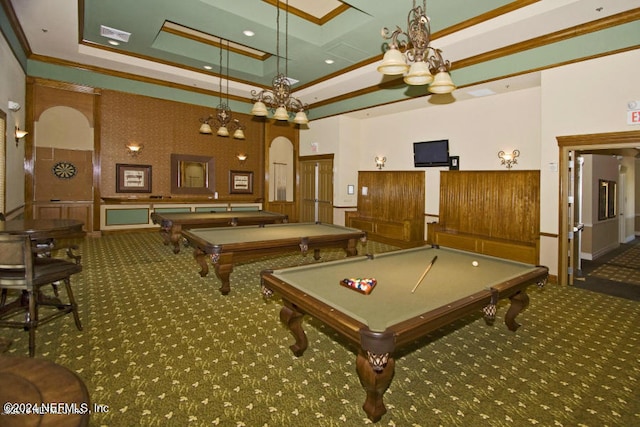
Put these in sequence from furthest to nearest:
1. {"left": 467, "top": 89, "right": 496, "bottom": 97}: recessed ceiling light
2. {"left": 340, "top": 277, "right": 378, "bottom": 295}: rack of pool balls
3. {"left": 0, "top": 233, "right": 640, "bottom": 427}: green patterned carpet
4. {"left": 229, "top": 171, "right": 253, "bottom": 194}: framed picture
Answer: {"left": 229, "top": 171, "right": 253, "bottom": 194}: framed picture
{"left": 467, "top": 89, "right": 496, "bottom": 97}: recessed ceiling light
{"left": 340, "top": 277, "right": 378, "bottom": 295}: rack of pool balls
{"left": 0, "top": 233, "right": 640, "bottom": 427}: green patterned carpet

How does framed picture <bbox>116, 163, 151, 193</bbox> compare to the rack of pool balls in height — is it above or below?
above

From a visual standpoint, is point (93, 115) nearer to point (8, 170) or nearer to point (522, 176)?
point (8, 170)

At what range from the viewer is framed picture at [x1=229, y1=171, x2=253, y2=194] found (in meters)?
10.1

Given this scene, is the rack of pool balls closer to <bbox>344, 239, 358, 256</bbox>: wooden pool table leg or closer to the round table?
the round table

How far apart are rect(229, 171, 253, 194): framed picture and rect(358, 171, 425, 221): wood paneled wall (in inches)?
136

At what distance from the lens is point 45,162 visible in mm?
7473

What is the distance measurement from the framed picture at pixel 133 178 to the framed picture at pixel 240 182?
2.27 metres

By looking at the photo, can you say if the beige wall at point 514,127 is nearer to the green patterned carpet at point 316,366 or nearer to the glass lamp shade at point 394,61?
the green patterned carpet at point 316,366

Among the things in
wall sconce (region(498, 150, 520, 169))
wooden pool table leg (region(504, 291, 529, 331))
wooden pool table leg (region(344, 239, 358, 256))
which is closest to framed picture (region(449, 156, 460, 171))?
wall sconce (region(498, 150, 520, 169))

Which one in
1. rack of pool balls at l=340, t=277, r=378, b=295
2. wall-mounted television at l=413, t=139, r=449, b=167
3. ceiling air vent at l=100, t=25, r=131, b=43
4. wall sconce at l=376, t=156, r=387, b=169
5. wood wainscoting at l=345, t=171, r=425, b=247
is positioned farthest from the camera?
wall sconce at l=376, t=156, r=387, b=169

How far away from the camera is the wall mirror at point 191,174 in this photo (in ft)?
29.9

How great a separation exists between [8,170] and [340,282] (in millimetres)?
6120

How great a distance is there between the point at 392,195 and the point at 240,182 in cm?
466

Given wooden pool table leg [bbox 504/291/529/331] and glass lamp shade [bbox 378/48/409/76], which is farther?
wooden pool table leg [bbox 504/291/529/331]
